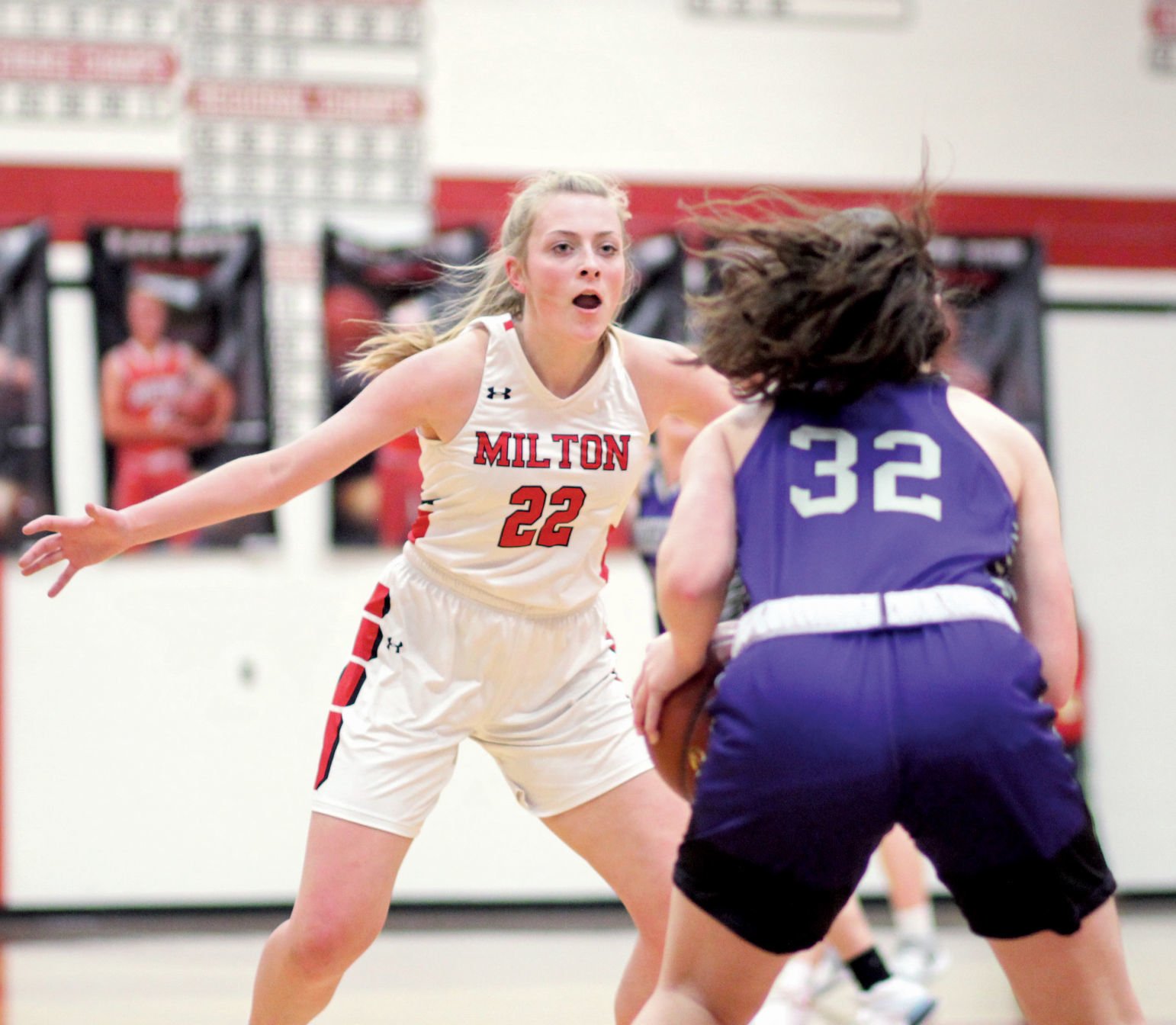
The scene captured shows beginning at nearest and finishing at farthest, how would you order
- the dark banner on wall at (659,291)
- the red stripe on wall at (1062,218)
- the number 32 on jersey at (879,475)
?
the number 32 on jersey at (879,475) → the dark banner on wall at (659,291) → the red stripe on wall at (1062,218)

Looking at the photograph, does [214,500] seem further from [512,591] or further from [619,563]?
[619,563]

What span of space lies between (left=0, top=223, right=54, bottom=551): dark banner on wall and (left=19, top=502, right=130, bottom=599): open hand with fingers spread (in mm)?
3633

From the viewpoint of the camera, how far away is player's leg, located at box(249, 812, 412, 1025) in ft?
8.98

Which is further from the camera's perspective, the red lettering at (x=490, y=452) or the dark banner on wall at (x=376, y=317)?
the dark banner on wall at (x=376, y=317)

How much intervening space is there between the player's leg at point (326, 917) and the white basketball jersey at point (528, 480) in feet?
1.91

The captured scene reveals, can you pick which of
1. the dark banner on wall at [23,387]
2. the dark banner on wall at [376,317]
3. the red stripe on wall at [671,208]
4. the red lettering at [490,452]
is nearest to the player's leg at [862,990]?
the red lettering at [490,452]

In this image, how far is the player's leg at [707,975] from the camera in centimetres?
198

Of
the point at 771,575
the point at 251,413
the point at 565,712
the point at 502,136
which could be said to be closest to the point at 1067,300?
the point at 502,136

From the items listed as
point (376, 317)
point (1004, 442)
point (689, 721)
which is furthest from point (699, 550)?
point (376, 317)

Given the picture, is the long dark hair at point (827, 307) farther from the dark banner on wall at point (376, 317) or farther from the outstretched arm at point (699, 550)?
the dark banner on wall at point (376, 317)

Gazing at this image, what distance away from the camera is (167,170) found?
6441mm

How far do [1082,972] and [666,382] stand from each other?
62.5 inches

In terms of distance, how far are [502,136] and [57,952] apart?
13.6 feet

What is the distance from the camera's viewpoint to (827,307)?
2.09 m
